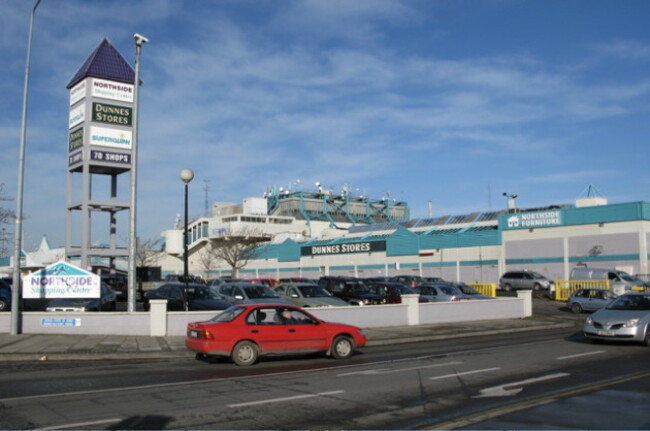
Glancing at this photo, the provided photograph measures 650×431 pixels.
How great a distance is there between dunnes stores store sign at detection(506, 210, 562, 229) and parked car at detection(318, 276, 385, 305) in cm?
2428

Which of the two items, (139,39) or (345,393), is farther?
(139,39)

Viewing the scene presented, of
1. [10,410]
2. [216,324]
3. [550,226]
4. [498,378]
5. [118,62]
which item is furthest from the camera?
[550,226]

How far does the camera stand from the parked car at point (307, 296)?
24.4 metres

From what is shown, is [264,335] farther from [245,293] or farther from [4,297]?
[4,297]

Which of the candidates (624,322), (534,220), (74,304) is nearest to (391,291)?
(624,322)

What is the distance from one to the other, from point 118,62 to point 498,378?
27.2 m

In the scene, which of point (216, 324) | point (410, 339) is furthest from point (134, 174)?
point (410, 339)

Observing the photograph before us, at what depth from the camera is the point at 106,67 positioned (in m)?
31.7

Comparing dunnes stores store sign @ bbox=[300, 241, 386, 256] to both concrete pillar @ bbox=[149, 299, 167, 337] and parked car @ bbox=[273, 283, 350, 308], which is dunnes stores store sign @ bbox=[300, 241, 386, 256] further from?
concrete pillar @ bbox=[149, 299, 167, 337]

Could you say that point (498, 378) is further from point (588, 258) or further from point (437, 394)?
point (588, 258)

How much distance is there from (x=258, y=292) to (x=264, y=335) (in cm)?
1081

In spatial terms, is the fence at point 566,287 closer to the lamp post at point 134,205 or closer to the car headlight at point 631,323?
the car headlight at point 631,323

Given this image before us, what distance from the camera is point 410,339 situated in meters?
20.8

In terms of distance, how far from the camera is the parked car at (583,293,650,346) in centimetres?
1698
